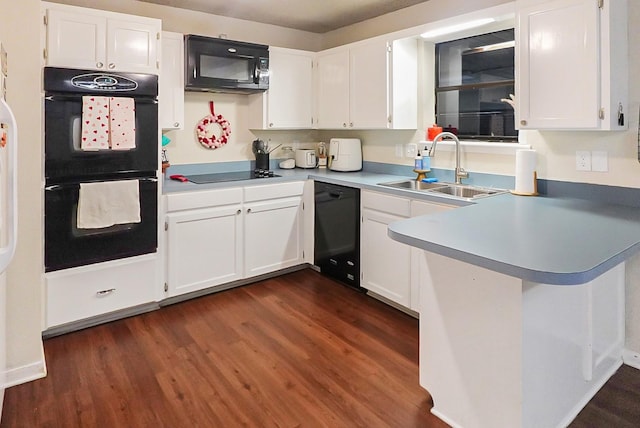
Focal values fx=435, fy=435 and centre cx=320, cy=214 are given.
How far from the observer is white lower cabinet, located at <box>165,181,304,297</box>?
3.12 metres

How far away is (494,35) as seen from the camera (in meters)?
3.10

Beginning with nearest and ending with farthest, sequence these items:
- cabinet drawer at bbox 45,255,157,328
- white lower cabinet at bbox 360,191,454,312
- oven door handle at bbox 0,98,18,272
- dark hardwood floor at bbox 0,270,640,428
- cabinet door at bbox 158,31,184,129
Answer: oven door handle at bbox 0,98,18,272, dark hardwood floor at bbox 0,270,640,428, cabinet drawer at bbox 45,255,157,328, white lower cabinet at bbox 360,191,454,312, cabinet door at bbox 158,31,184,129

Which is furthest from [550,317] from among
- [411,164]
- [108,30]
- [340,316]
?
[108,30]

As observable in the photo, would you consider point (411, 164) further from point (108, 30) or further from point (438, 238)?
point (108, 30)

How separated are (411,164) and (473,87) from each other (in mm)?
746

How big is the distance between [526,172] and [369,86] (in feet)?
4.73

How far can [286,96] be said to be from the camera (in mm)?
3900

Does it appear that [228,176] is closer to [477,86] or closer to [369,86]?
[369,86]

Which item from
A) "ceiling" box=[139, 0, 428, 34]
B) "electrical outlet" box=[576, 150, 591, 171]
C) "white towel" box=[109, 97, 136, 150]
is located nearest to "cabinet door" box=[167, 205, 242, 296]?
"white towel" box=[109, 97, 136, 150]

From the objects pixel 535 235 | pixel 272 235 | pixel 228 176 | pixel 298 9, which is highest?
pixel 298 9

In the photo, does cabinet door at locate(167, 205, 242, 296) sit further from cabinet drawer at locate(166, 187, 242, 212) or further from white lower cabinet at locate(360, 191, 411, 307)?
white lower cabinet at locate(360, 191, 411, 307)

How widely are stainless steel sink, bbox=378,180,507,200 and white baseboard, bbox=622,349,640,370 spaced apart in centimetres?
111

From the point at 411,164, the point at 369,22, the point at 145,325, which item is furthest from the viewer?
the point at 369,22

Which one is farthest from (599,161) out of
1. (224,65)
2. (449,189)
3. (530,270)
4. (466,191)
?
(224,65)
